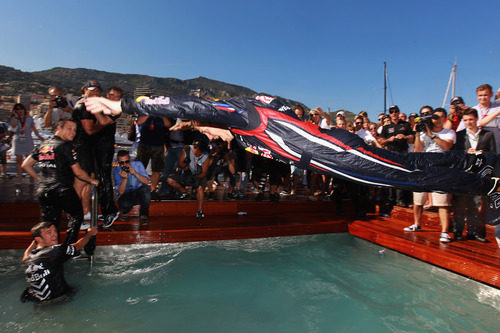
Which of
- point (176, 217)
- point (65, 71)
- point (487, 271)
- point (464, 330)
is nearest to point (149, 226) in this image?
point (176, 217)

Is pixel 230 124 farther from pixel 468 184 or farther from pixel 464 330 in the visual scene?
pixel 464 330

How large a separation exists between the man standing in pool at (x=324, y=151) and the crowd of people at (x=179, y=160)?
128mm

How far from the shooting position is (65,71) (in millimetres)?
91562

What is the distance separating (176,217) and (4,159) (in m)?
5.34

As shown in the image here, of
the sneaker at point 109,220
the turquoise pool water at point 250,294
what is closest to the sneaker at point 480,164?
the turquoise pool water at point 250,294

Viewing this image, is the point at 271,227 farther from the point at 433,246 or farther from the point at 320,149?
the point at 433,246

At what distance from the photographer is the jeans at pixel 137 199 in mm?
4453

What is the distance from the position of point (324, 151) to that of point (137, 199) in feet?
10.4

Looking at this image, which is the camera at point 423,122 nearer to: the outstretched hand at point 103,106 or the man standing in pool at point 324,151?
the man standing in pool at point 324,151

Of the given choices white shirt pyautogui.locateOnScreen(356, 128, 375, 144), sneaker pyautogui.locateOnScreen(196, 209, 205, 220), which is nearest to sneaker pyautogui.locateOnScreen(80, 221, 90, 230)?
sneaker pyautogui.locateOnScreen(196, 209, 205, 220)

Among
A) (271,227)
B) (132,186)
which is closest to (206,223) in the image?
(271,227)

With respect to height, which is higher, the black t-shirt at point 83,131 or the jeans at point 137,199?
the black t-shirt at point 83,131

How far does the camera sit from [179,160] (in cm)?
532

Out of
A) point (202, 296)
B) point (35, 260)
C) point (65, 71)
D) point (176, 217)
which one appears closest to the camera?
point (35, 260)
